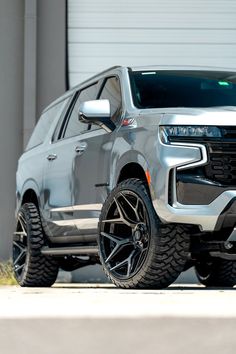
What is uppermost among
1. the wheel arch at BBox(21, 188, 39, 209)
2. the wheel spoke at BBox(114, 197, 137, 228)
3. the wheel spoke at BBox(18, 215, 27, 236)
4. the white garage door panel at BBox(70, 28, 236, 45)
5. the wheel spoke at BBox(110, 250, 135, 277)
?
the white garage door panel at BBox(70, 28, 236, 45)

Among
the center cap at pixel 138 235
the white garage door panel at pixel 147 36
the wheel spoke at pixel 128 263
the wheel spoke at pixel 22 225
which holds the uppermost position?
the white garage door panel at pixel 147 36

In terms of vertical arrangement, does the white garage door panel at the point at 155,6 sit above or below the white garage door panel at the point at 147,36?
above

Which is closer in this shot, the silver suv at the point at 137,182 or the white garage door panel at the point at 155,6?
the silver suv at the point at 137,182

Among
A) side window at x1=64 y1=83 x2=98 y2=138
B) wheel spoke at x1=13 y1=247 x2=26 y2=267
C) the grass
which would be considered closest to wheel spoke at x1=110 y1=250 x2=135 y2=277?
side window at x1=64 y1=83 x2=98 y2=138

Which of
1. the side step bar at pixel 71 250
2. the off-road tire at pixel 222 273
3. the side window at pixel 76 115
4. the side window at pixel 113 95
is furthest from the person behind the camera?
the off-road tire at pixel 222 273

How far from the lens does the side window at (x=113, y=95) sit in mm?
6746

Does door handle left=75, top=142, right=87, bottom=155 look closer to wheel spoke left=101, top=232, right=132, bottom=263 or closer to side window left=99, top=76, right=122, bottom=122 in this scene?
side window left=99, top=76, right=122, bottom=122

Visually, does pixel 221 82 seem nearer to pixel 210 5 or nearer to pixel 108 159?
pixel 108 159

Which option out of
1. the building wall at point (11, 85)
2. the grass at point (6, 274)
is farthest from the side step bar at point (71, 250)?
the building wall at point (11, 85)

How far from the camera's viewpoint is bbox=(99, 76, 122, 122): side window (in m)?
6.75

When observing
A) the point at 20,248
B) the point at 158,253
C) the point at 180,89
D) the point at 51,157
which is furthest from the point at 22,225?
the point at 158,253

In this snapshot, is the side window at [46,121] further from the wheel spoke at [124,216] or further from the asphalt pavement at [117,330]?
the asphalt pavement at [117,330]

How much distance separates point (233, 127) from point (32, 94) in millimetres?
7944

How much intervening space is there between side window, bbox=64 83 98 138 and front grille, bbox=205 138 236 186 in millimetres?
1869
